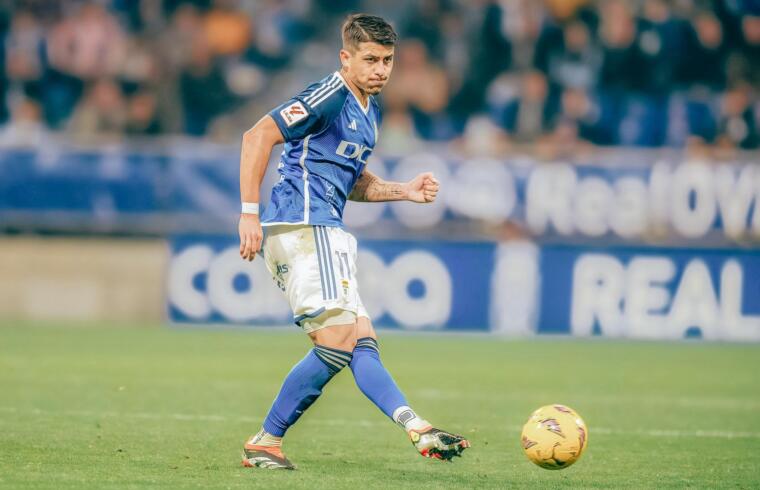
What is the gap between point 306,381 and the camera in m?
6.26

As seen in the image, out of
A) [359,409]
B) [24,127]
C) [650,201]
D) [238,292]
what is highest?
[24,127]

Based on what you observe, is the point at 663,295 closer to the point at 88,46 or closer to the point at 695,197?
the point at 695,197

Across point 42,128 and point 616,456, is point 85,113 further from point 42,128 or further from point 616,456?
point 616,456

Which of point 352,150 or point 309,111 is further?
point 352,150

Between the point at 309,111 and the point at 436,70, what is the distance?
1080cm

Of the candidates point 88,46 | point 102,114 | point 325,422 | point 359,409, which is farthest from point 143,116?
point 325,422

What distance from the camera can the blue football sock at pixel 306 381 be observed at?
6.24 metres

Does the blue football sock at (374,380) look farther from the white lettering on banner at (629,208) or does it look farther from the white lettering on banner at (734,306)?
the white lettering on banner at (734,306)

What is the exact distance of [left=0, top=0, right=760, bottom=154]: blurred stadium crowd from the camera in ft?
52.8

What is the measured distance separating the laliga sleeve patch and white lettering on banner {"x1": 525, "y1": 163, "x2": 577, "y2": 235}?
30.9 feet

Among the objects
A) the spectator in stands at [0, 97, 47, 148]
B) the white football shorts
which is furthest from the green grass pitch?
the spectator in stands at [0, 97, 47, 148]

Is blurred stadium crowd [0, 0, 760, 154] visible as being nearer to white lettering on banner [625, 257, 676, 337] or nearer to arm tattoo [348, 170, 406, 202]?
white lettering on banner [625, 257, 676, 337]

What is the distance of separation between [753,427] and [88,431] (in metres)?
4.26

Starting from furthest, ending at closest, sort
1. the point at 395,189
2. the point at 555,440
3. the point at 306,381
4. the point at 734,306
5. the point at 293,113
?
1. the point at 734,306
2. the point at 395,189
3. the point at 306,381
4. the point at 293,113
5. the point at 555,440
